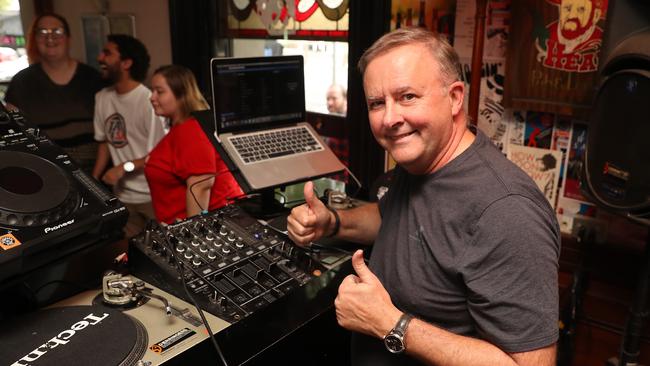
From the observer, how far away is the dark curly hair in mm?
2887

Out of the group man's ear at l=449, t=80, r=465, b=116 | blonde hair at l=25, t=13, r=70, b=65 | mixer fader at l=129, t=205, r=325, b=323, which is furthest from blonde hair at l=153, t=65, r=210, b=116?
man's ear at l=449, t=80, r=465, b=116

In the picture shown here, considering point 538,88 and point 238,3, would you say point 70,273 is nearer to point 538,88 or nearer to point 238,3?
point 538,88

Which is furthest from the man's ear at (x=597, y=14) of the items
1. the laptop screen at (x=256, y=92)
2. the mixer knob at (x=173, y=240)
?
Result: the mixer knob at (x=173, y=240)

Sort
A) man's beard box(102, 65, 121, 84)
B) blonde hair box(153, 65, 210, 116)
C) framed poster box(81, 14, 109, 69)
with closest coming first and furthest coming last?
blonde hair box(153, 65, 210, 116) < man's beard box(102, 65, 121, 84) < framed poster box(81, 14, 109, 69)

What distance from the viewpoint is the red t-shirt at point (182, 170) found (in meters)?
2.05

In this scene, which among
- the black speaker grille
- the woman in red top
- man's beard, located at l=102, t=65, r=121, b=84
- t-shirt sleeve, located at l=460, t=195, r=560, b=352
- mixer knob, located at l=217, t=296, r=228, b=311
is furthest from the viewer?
man's beard, located at l=102, t=65, r=121, b=84

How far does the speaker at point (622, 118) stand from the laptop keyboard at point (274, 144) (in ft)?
2.88

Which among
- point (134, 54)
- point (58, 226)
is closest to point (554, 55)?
point (58, 226)

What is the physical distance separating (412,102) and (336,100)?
74.0 inches

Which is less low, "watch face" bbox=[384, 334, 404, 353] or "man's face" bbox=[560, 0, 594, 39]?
"man's face" bbox=[560, 0, 594, 39]

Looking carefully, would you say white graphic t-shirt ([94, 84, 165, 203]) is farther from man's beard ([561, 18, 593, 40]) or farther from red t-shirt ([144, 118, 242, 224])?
man's beard ([561, 18, 593, 40])

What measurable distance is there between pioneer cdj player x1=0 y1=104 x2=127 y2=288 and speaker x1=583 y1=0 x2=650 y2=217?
1345 millimetres

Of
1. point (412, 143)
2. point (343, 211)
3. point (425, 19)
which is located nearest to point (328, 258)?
point (343, 211)

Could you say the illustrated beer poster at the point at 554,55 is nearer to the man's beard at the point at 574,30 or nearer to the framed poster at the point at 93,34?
the man's beard at the point at 574,30
